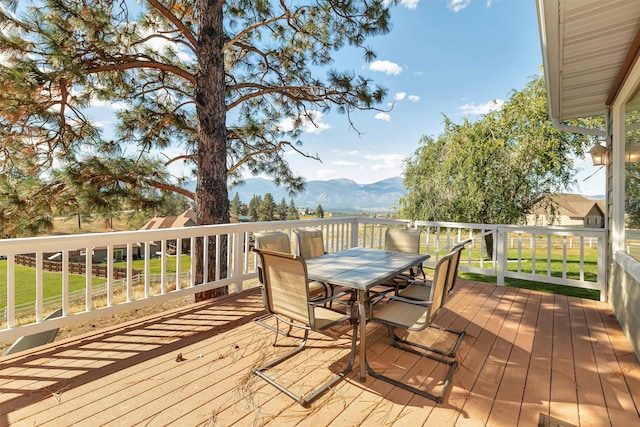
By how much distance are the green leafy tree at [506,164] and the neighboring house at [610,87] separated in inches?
176

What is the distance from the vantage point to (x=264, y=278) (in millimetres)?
2254

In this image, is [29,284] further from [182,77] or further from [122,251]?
[182,77]

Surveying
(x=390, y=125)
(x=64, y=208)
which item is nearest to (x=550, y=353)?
(x=64, y=208)

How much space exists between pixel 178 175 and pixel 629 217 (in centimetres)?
694

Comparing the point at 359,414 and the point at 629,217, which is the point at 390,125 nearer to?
the point at 629,217

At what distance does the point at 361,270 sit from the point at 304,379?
101cm

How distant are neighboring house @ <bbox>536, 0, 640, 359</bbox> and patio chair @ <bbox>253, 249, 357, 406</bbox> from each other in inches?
99.1

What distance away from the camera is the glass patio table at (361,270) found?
85.7 inches

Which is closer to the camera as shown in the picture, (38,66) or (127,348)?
(127,348)

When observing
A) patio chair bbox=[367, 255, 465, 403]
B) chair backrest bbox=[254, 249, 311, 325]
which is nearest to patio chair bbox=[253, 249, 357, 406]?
chair backrest bbox=[254, 249, 311, 325]

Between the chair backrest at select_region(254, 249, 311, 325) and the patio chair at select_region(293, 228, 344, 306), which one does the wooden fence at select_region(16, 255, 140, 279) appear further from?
the patio chair at select_region(293, 228, 344, 306)

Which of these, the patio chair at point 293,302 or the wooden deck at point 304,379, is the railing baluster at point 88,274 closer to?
the wooden deck at point 304,379

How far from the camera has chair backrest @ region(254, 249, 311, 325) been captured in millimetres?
2006

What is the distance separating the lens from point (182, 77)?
550 cm
